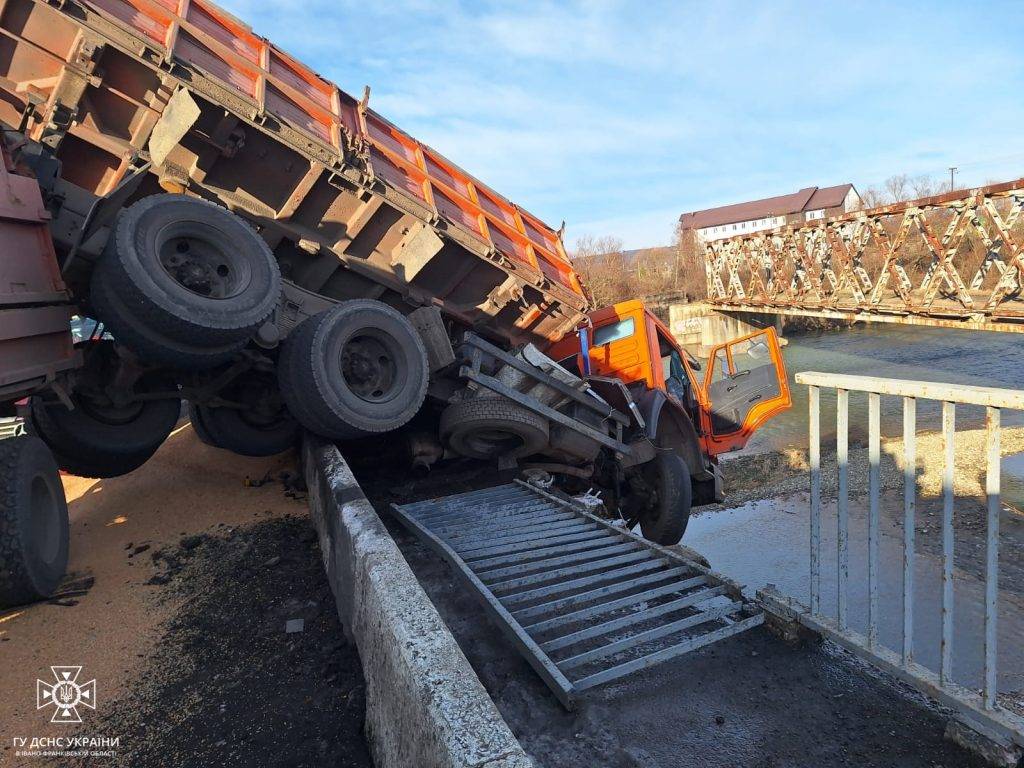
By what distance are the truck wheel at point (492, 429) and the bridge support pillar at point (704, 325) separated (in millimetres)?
21020

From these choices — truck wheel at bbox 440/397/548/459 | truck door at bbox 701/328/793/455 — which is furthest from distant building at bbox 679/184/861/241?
truck wheel at bbox 440/397/548/459

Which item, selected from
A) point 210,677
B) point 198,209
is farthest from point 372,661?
point 198,209

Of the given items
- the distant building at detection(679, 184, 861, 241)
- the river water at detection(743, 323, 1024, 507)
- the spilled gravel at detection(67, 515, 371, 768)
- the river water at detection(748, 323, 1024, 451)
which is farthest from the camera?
the distant building at detection(679, 184, 861, 241)

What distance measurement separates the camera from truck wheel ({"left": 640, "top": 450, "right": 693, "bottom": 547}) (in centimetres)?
584

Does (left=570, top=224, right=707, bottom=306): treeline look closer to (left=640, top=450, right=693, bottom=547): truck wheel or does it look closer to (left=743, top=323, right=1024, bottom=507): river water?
(left=743, top=323, right=1024, bottom=507): river water

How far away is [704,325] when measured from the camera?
83.0 ft

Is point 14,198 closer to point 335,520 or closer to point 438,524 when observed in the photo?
point 335,520

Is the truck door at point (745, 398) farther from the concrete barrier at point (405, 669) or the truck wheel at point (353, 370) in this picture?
the concrete barrier at point (405, 669)

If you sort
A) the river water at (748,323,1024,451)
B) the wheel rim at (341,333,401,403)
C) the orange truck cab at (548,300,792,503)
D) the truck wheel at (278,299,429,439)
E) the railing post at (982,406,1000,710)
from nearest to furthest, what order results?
1. the railing post at (982,406,1000,710)
2. the truck wheel at (278,299,429,439)
3. the wheel rim at (341,333,401,403)
4. the orange truck cab at (548,300,792,503)
5. the river water at (748,323,1024,451)

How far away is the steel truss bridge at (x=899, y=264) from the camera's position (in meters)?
10.8

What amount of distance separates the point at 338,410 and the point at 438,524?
1.09 meters

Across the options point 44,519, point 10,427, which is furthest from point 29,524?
point 10,427

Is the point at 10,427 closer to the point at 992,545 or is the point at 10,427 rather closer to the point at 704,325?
the point at 992,545

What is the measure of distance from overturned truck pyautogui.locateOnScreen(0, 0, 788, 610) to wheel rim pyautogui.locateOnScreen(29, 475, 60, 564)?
265 mm
